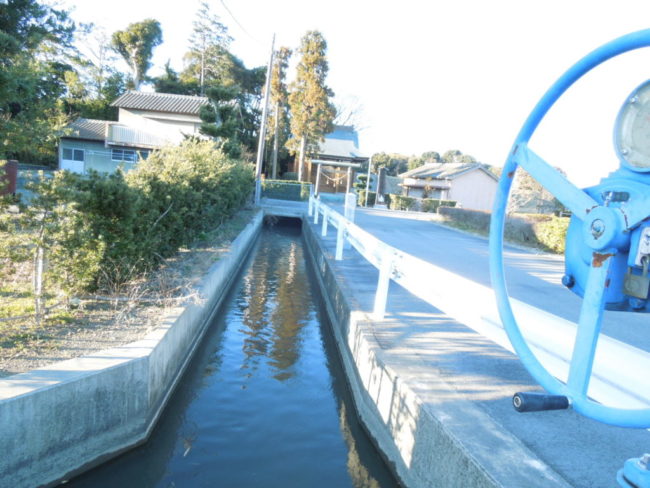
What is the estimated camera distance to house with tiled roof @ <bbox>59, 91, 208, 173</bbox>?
30.5m

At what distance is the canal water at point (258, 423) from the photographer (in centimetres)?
385

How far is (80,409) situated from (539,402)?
11.3ft

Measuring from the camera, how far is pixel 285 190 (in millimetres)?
31078

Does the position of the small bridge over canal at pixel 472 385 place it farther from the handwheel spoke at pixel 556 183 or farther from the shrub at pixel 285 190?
the shrub at pixel 285 190

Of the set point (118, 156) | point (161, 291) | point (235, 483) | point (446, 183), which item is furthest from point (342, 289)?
point (446, 183)

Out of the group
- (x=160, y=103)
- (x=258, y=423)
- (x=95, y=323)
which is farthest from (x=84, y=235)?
(x=160, y=103)

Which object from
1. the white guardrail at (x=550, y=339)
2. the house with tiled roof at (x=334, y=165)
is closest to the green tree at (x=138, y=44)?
the house with tiled roof at (x=334, y=165)

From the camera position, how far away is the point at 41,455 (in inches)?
Answer: 131

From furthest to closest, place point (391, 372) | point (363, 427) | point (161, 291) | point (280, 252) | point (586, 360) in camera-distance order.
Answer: point (280, 252) < point (161, 291) < point (363, 427) < point (391, 372) < point (586, 360)

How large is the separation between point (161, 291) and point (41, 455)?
3.07 metres

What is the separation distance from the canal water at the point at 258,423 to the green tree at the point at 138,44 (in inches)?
1681

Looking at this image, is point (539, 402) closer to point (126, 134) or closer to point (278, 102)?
point (126, 134)

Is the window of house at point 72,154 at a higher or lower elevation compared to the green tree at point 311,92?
lower

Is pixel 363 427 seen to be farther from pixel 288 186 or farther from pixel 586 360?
pixel 288 186
